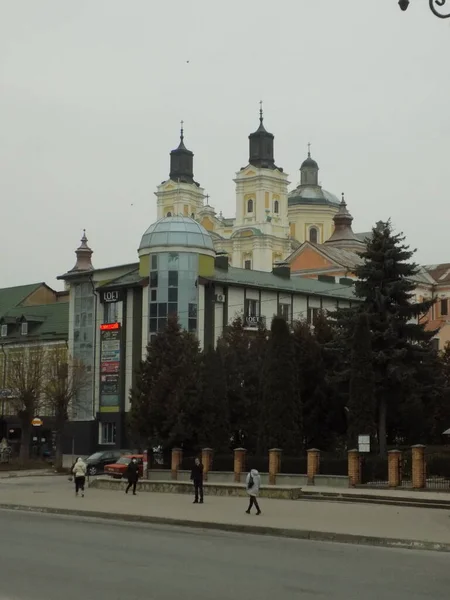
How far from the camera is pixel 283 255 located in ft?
382

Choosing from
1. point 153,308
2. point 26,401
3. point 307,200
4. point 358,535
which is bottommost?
point 358,535

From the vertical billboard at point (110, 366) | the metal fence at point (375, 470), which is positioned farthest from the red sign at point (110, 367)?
the metal fence at point (375, 470)

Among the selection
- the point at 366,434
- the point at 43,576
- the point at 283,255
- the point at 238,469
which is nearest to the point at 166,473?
the point at 238,469

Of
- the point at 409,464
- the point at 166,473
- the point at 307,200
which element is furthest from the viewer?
the point at 307,200

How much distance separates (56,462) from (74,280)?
17402 millimetres

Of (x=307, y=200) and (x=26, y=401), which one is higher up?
(x=307, y=200)

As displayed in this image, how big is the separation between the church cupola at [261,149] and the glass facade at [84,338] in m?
Answer: 54.9

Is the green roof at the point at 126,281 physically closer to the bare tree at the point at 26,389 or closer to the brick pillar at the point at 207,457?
the bare tree at the point at 26,389

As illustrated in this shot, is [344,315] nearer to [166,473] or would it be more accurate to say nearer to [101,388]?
[166,473]

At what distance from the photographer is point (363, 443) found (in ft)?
115

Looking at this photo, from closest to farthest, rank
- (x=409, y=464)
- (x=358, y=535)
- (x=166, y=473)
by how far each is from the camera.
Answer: (x=358, y=535)
(x=409, y=464)
(x=166, y=473)

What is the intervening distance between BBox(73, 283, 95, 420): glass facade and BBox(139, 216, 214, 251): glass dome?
6868 millimetres

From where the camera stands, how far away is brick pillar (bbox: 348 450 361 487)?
34.5 meters

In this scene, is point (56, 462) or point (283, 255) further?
point (283, 255)
